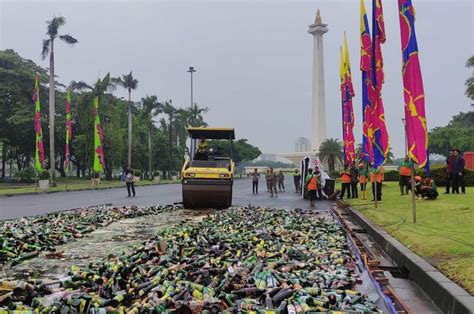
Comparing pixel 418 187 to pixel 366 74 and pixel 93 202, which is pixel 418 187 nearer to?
pixel 366 74

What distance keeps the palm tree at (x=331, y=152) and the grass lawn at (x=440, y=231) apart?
41015 millimetres

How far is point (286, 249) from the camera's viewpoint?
24.7ft

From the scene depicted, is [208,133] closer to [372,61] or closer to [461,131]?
[372,61]

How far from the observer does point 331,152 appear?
183 ft

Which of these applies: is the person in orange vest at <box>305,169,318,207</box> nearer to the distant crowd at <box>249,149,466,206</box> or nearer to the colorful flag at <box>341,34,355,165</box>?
the distant crowd at <box>249,149,466,206</box>

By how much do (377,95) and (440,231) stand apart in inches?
260

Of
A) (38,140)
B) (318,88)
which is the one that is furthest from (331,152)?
(38,140)

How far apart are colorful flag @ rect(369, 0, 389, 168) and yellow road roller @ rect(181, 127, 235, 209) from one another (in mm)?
4959

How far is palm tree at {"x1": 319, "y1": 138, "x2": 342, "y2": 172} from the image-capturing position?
55656mm

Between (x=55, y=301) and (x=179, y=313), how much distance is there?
1343mm

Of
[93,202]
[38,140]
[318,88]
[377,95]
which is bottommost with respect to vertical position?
[93,202]

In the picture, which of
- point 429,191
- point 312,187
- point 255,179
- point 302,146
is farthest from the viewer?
point 302,146

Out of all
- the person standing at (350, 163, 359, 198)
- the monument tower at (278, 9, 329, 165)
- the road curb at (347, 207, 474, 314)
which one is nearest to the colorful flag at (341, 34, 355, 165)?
the person standing at (350, 163, 359, 198)

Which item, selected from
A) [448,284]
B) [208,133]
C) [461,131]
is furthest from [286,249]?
[461,131]
